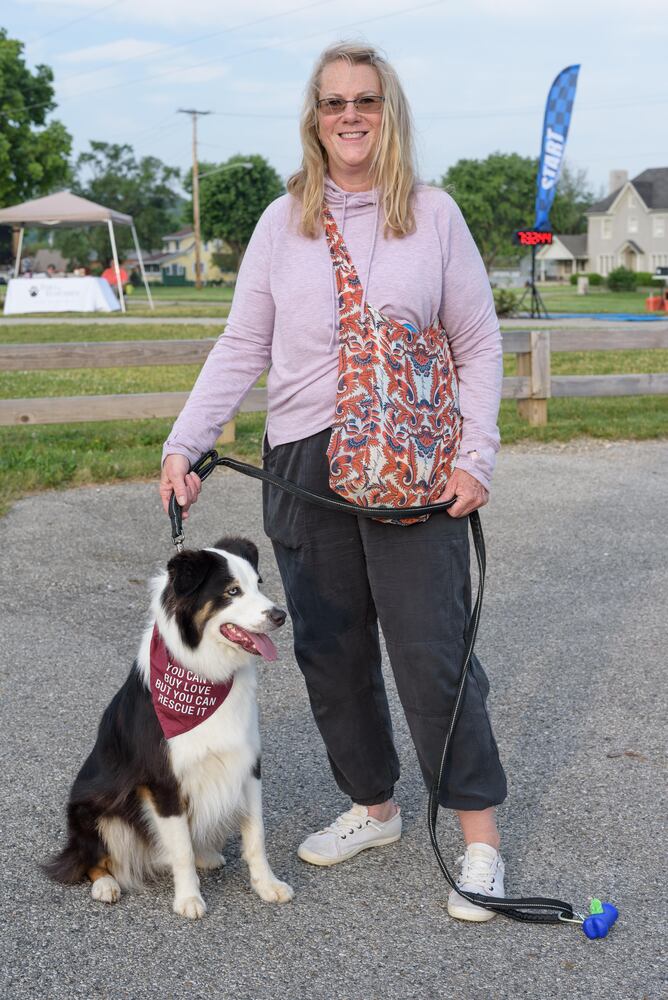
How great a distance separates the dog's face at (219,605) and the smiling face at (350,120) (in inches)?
45.2

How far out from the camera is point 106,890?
10.5 feet

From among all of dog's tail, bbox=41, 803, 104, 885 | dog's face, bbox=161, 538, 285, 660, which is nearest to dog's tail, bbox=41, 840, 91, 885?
dog's tail, bbox=41, 803, 104, 885

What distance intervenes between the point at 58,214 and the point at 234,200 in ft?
188

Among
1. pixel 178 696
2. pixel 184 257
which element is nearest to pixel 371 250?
pixel 178 696

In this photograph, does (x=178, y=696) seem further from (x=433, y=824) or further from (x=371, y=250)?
(x=371, y=250)

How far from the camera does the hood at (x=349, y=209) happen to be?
2932mm

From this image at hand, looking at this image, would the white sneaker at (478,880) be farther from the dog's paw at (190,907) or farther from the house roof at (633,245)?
the house roof at (633,245)

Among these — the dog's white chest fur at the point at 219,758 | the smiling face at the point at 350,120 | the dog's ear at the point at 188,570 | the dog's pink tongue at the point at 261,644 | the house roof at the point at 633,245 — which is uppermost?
the house roof at the point at 633,245

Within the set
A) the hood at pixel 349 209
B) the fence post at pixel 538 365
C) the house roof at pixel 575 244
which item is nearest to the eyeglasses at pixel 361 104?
the hood at pixel 349 209

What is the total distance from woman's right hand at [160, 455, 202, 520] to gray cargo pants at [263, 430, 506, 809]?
258mm

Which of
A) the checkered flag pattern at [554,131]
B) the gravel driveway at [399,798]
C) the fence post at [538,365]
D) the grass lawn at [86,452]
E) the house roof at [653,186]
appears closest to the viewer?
the gravel driveway at [399,798]

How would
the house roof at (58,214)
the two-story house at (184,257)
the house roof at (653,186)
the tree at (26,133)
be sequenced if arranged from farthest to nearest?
1. the two-story house at (184,257)
2. the house roof at (653,186)
3. the tree at (26,133)
4. the house roof at (58,214)

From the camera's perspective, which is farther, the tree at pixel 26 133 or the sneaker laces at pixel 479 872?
the tree at pixel 26 133

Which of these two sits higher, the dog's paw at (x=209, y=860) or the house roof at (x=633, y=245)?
the house roof at (x=633, y=245)
